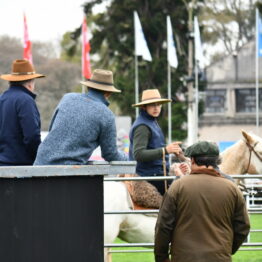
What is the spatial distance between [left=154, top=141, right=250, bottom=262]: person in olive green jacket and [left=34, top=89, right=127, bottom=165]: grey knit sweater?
37.0 inches

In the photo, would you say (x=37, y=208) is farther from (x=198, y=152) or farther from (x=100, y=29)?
(x=100, y=29)

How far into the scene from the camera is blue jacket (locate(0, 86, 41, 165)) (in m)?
7.83

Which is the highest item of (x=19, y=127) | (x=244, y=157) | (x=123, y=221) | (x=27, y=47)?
(x=27, y=47)

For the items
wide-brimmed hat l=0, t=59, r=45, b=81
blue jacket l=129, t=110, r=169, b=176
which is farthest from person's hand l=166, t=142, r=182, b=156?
wide-brimmed hat l=0, t=59, r=45, b=81

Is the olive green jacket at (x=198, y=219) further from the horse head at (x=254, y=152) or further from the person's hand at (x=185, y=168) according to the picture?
the horse head at (x=254, y=152)

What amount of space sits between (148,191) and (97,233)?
3.45m

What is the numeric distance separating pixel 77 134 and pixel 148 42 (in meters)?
45.9

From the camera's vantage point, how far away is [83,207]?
629 cm

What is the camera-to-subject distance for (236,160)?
39.1ft

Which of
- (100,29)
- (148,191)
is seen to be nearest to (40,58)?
(100,29)

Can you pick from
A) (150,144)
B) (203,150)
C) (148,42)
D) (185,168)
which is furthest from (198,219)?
(148,42)

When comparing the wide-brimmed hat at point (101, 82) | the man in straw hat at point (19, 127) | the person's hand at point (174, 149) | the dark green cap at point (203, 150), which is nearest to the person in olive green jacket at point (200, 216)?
the dark green cap at point (203, 150)

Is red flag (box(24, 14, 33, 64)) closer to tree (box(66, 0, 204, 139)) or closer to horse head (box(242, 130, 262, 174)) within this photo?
tree (box(66, 0, 204, 139))

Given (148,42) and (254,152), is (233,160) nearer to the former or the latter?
(254,152)
